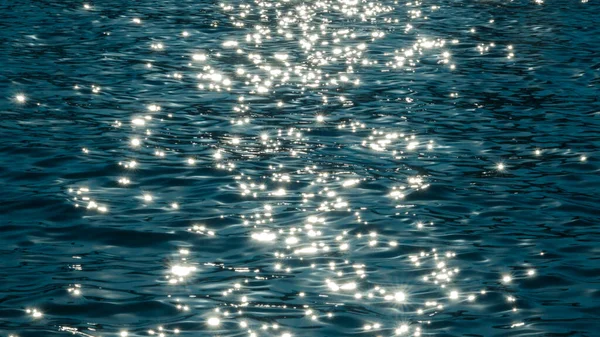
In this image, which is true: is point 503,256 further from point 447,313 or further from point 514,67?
point 514,67

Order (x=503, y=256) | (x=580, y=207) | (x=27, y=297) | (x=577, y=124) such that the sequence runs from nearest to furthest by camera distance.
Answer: (x=27, y=297) < (x=503, y=256) < (x=580, y=207) < (x=577, y=124)

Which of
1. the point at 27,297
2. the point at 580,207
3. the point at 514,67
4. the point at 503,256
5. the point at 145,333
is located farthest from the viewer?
the point at 514,67

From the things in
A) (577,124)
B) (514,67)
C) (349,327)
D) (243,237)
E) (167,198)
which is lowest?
(349,327)

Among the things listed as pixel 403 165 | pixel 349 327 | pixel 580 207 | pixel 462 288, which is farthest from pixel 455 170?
pixel 349 327

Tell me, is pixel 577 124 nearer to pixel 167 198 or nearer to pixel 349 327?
pixel 167 198

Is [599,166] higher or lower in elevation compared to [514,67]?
lower

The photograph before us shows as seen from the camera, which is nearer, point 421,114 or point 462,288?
point 462,288
